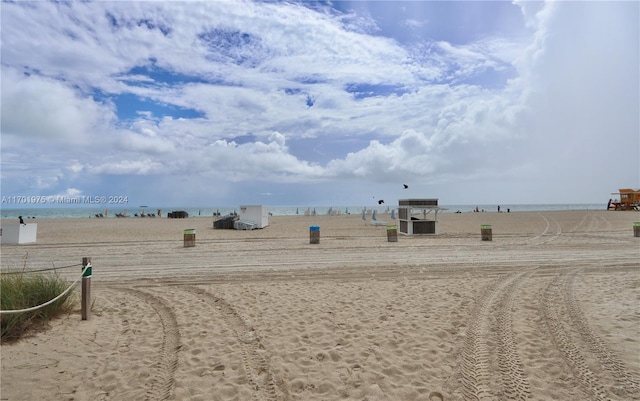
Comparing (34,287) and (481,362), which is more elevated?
(34,287)

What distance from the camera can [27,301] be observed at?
203 inches

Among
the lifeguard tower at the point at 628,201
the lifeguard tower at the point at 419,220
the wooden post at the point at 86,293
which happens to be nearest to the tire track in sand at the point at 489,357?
the wooden post at the point at 86,293

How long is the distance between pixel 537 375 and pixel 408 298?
10.0 ft

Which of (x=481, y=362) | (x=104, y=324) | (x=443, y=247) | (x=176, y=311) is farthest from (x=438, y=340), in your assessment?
(x=443, y=247)

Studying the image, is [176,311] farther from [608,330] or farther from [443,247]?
[443,247]

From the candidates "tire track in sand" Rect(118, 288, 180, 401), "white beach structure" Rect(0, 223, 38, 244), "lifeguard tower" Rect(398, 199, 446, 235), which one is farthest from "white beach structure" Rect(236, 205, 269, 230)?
"tire track in sand" Rect(118, 288, 180, 401)

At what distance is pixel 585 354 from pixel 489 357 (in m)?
1.25

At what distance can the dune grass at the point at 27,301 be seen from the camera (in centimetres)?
456

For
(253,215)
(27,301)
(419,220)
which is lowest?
(27,301)

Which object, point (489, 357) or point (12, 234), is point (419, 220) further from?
point (12, 234)

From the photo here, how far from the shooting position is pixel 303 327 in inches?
204

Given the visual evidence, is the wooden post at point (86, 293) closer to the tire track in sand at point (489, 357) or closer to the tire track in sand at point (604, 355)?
the tire track in sand at point (489, 357)

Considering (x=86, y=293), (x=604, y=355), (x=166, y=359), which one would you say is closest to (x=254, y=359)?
(x=166, y=359)

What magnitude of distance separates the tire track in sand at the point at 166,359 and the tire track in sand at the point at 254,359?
30.4 inches
